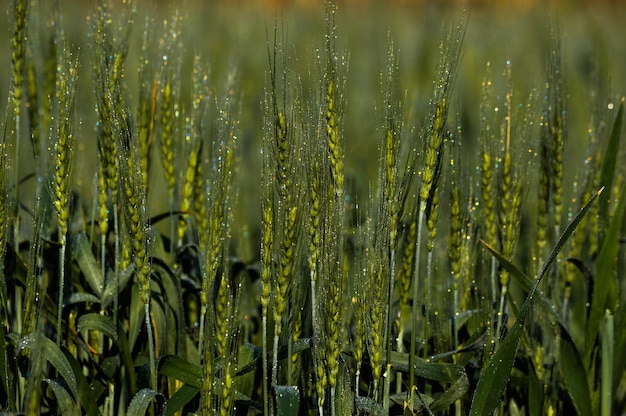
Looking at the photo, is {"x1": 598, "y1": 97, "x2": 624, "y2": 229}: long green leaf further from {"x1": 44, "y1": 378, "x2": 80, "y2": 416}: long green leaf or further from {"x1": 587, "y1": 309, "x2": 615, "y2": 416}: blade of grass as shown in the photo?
{"x1": 44, "y1": 378, "x2": 80, "y2": 416}: long green leaf

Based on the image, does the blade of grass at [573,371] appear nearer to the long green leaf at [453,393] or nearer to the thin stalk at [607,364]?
the thin stalk at [607,364]

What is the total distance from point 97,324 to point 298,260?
38 cm

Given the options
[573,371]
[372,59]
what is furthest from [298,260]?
[372,59]

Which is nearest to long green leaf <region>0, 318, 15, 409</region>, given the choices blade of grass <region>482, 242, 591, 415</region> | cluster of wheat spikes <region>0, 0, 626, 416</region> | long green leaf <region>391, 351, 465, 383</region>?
cluster of wheat spikes <region>0, 0, 626, 416</region>

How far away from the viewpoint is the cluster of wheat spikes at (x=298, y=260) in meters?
1.31

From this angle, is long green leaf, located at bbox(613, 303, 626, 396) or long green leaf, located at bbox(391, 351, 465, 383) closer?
long green leaf, located at bbox(391, 351, 465, 383)

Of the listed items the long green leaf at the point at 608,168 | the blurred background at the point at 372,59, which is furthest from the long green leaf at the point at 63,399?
the long green leaf at the point at 608,168

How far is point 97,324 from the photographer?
4.99 feet

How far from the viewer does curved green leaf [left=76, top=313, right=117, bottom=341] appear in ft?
4.98

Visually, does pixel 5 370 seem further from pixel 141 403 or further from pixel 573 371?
pixel 573 371

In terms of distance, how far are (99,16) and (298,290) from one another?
2.06ft

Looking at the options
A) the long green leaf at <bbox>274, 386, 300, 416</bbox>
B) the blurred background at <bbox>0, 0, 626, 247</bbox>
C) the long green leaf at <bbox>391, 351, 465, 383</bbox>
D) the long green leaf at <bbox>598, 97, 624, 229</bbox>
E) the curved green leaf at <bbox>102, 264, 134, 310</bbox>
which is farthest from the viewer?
the blurred background at <bbox>0, 0, 626, 247</bbox>

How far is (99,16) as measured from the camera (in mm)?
1660

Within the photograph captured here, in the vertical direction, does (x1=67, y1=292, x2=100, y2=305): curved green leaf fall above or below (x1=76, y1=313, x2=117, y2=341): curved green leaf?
above
